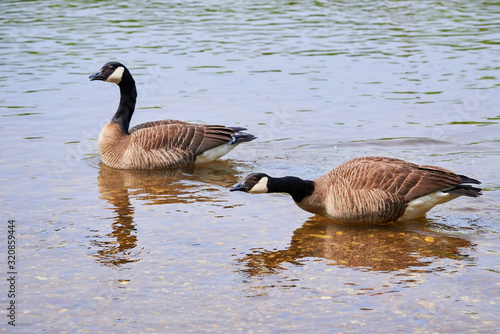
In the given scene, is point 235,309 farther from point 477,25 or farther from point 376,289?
point 477,25

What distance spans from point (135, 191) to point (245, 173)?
201 centimetres

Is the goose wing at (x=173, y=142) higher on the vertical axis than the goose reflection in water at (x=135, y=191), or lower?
higher

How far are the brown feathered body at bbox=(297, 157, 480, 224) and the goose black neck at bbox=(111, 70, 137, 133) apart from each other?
5047mm

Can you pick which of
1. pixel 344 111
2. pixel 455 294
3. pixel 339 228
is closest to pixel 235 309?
pixel 455 294

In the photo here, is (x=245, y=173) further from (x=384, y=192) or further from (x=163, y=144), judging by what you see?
(x=384, y=192)

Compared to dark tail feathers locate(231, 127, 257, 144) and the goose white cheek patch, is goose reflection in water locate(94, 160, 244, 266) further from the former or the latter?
the goose white cheek patch

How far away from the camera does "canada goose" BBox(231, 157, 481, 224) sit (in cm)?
941

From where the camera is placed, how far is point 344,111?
16.5 m

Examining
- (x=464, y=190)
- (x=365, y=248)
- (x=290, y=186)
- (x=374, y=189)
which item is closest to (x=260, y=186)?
(x=290, y=186)

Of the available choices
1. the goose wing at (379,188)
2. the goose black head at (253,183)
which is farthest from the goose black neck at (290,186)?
the goose wing at (379,188)

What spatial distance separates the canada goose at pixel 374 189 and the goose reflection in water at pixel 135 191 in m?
1.64

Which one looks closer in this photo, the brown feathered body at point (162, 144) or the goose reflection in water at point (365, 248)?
the goose reflection in water at point (365, 248)

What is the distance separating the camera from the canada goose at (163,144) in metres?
13.0

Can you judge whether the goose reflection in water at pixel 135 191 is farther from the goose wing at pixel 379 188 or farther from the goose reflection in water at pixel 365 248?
the goose wing at pixel 379 188
